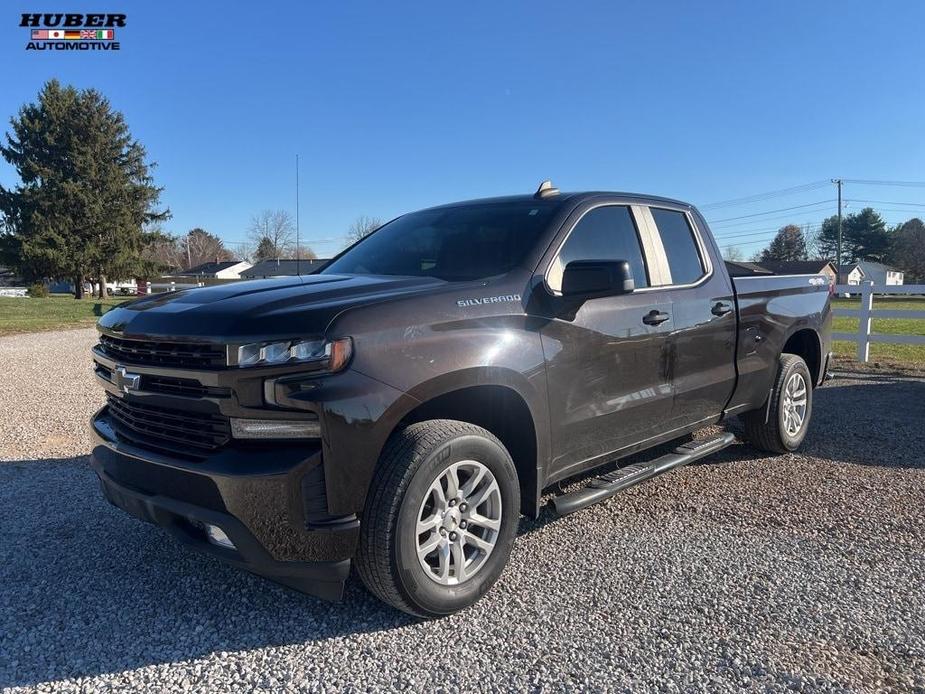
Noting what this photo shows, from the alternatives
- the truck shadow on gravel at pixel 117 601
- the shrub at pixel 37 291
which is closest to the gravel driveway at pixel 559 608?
the truck shadow on gravel at pixel 117 601

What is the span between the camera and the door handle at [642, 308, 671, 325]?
3898 millimetres

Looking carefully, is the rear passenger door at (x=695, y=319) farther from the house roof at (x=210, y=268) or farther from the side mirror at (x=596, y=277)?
the house roof at (x=210, y=268)

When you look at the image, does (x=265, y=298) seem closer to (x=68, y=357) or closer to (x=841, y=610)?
(x=841, y=610)

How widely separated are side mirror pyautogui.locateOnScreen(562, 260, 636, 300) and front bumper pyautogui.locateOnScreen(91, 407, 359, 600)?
4.79ft

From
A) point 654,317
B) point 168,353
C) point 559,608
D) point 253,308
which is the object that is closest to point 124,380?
point 168,353

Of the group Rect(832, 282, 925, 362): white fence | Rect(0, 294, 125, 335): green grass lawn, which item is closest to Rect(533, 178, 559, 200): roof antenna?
Rect(832, 282, 925, 362): white fence

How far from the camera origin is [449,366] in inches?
114

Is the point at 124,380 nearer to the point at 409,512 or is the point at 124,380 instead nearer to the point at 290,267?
the point at 409,512

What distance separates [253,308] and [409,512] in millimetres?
1028

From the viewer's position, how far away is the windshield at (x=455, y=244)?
364 centimetres

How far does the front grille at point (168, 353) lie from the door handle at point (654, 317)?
233cm

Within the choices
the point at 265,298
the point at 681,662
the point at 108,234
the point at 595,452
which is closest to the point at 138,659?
the point at 265,298

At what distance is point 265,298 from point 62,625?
64.3 inches

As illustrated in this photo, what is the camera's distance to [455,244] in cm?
394
